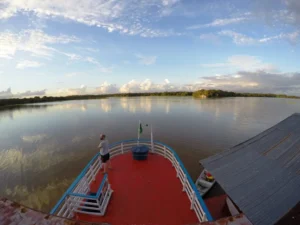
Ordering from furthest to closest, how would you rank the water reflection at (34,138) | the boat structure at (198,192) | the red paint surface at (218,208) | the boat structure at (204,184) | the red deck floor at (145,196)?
1. the water reflection at (34,138)
2. the boat structure at (204,184)
3. the red paint surface at (218,208)
4. the red deck floor at (145,196)
5. the boat structure at (198,192)

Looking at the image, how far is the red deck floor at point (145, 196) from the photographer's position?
4422 millimetres

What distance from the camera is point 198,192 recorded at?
4.61 m

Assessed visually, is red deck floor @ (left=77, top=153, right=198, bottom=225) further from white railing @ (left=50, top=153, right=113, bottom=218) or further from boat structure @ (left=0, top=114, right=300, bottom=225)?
white railing @ (left=50, top=153, right=113, bottom=218)

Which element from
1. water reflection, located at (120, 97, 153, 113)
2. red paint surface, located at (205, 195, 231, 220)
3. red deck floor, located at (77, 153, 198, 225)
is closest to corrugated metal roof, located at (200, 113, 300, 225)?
red deck floor, located at (77, 153, 198, 225)

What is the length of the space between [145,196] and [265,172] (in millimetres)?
3727

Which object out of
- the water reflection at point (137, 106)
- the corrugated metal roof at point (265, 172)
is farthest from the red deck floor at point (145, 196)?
the water reflection at point (137, 106)

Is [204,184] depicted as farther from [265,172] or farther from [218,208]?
[265,172]

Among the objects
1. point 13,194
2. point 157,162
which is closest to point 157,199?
point 157,162

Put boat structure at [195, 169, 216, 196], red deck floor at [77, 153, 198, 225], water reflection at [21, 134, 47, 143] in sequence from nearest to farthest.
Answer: red deck floor at [77, 153, 198, 225] < boat structure at [195, 169, 216, 196] < water reflection at [21, 134, 47, 143]

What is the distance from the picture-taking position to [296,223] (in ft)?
3.41

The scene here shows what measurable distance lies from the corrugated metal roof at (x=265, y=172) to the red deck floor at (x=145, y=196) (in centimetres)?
158

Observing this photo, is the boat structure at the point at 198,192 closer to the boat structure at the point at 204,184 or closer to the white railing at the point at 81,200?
the white railing at the point at 81,200

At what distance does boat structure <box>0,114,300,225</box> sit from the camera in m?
3.27

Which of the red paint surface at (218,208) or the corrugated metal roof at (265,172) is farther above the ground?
the corrugated metal roof at (265,172)
